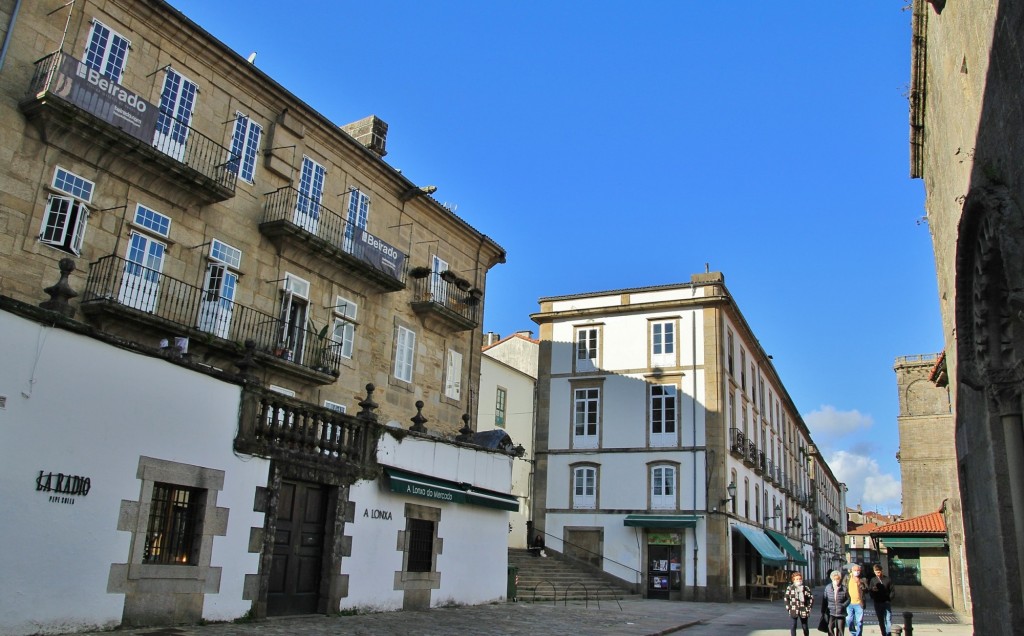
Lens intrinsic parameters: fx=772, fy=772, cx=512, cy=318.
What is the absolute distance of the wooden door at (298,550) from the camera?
1208 cm

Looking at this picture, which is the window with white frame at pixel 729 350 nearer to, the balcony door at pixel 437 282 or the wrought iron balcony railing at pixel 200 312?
the balcony door at pixel 437 282

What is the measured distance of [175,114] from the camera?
16.4 meters

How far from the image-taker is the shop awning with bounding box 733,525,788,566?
3075 cm

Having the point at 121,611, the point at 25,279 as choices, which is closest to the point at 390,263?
the point at 25,279

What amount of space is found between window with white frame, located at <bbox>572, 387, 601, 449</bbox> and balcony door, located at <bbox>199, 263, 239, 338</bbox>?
18691 millimetres

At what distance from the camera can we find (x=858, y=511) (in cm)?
13062

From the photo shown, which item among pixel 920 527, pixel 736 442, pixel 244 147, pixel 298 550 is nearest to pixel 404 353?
pixel 244 147

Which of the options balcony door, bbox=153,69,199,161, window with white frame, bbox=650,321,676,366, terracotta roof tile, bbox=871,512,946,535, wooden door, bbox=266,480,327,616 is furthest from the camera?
window with white frame, bbox=650,321,676,366

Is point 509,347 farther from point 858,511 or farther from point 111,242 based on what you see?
point 858,511

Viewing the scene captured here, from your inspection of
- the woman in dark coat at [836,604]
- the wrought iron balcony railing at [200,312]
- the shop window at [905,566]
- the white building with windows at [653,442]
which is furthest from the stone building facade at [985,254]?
the shop window at [905,566]

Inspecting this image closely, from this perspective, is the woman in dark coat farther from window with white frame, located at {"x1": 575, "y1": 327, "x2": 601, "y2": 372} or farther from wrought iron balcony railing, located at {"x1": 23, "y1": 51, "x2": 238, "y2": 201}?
window with white frame, located at {"x1": 575, "y1": 327, "x2": 601, "y2": 372}

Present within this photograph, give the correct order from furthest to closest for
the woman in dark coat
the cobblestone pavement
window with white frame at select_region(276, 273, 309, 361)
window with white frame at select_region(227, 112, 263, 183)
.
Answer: window with white frame at select_region(276, 273, 309, 361), window with white frame at select_region(227, 112, 263, 183), the woman in dark coat, the cobblestone pavement

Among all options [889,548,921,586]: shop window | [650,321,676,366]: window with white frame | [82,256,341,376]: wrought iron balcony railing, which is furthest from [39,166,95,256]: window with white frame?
[889,548,921,586]: shop window

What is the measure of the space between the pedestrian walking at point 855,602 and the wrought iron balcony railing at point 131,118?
46.9 feet
